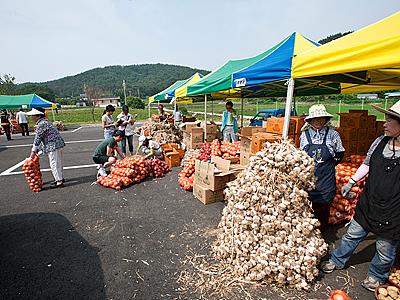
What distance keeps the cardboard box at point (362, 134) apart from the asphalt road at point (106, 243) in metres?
2.02

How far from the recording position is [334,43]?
2.95m

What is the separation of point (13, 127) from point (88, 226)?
21.4 metres

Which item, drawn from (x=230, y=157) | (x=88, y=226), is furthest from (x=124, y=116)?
(x=88, y=226)

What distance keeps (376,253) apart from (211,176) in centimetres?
287

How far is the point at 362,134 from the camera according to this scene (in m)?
4.69

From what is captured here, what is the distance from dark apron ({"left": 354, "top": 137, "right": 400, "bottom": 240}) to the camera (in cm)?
226

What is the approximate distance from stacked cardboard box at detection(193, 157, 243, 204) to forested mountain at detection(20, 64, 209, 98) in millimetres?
120539

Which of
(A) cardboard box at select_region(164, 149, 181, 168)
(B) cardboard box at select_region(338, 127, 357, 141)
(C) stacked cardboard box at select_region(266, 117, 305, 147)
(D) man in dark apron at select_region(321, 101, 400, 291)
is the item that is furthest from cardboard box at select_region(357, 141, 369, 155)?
(A) cardboard box at select_region(164, 149, 181, 168)

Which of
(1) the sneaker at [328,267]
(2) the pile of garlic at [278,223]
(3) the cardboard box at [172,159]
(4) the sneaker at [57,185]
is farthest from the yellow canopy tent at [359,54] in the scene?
(4) the sneaker at [57,185]

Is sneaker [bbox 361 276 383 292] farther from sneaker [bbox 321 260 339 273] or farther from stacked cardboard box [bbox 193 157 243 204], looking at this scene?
stacked cardboard box [bbox 193 157 243 204]

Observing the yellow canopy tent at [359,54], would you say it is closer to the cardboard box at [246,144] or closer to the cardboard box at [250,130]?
the cardboard box at [246,144]

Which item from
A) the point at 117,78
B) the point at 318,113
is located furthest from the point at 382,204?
the point at 117,78

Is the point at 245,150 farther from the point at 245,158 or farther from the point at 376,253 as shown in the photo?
the point at 376,253

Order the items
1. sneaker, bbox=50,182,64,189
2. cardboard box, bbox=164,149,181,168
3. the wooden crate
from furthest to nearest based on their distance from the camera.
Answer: cardboard box, bbox=164,149,181,168 → sneaker, bbox=50,182,64,189 → the wooden crate
